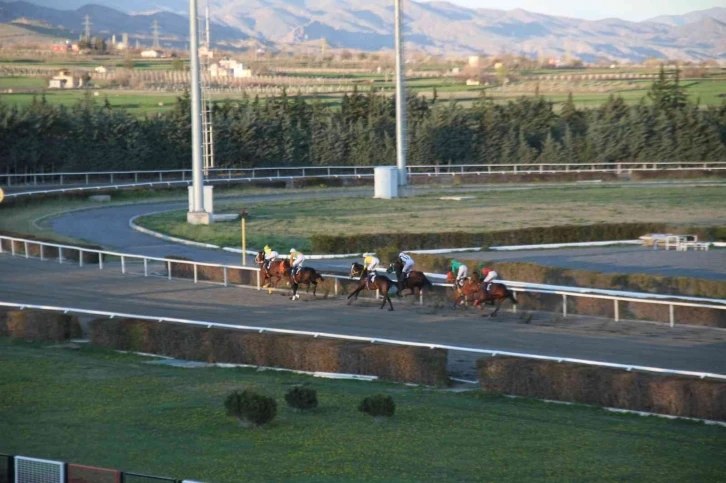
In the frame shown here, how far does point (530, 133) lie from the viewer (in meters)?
62.6

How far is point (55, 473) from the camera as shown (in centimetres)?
846

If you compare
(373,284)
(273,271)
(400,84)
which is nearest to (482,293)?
(373,284)

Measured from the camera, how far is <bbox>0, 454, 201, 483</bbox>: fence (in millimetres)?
8305

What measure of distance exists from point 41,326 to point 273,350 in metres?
4.47

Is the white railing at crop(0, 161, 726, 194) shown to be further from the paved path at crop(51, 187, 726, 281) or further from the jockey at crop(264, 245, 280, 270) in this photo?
the jockey at crop(264, 245, 280, 270)

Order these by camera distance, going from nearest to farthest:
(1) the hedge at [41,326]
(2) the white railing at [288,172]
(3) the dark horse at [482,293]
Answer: (1) the hedge at [41,326] → (3) the dark horse at [482,293] → (2) the white railing at [288,172]

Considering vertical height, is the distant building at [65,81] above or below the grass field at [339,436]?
above

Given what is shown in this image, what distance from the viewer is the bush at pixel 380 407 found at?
40.9ft

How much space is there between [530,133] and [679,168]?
11415 millimetres

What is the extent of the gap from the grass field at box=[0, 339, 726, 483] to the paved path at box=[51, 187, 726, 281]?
39.7 feet

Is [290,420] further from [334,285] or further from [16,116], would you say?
[16,116]

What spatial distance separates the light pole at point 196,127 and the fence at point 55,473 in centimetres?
2431

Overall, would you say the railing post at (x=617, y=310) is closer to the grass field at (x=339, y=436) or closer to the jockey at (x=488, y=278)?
the jockey at (x=488, y=278)

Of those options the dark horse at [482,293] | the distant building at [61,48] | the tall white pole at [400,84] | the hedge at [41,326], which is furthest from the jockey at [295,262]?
the distant building at [61,48]
